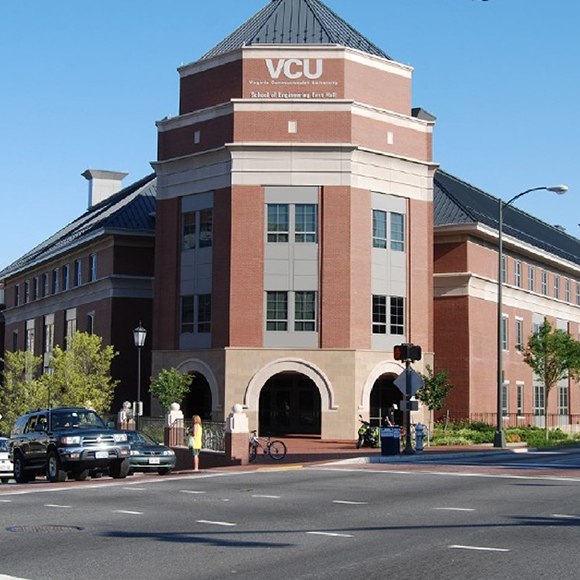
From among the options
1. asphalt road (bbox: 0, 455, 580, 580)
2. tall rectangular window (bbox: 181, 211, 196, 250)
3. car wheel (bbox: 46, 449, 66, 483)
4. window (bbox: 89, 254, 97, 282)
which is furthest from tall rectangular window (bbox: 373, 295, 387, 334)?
asphalt road (bbox: 0, 455, 580, 580)

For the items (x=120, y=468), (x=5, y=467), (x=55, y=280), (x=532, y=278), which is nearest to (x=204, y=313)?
(x=5, y=467)

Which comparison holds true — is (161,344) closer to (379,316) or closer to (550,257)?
(379,316)

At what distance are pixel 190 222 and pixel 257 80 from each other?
768 centimetres

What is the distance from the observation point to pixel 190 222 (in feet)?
169

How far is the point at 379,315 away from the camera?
49.3 meters

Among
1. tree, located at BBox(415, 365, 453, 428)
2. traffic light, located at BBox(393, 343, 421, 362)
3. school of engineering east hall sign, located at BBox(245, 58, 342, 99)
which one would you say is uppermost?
school of engineering east hall sign, located at BBox(245, 58, 342, 99)

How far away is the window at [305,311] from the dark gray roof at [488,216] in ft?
36.9

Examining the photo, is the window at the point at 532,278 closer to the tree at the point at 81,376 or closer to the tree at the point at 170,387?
the tree at the point at 170,387

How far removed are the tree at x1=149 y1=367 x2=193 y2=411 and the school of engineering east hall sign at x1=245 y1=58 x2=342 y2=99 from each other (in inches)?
529

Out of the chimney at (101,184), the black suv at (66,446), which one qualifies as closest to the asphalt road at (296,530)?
the black suv at (66,446)

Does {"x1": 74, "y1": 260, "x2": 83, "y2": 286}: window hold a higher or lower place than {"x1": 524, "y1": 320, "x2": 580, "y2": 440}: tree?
higher

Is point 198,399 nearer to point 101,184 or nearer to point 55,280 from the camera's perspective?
point 55,280

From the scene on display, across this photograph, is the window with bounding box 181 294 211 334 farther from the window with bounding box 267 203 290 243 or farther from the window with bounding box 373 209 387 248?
the window with bounding box 373 209 387 248

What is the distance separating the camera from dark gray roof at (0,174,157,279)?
59531 mm
